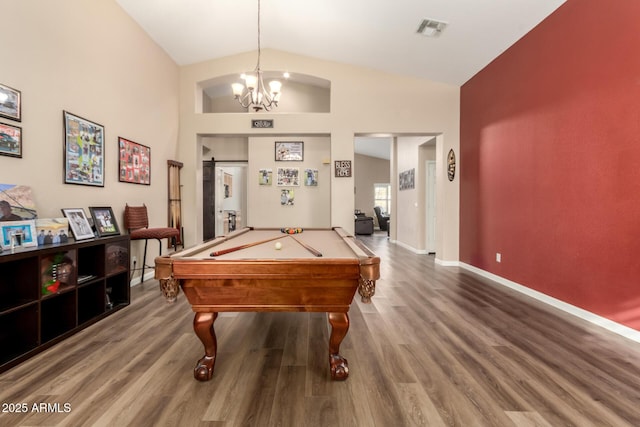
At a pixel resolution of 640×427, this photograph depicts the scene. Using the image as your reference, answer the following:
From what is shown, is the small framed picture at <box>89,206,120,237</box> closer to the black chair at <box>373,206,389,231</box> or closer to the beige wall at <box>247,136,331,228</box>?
the beige wall at <box>247,136,331,228</box>

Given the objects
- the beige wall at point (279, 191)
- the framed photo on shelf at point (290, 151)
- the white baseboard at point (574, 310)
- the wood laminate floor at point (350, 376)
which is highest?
the framed photo on shelf at point (290, 151)

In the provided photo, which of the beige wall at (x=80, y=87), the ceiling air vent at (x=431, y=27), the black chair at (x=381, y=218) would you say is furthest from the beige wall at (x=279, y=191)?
the black chair at (x=381, y=218)

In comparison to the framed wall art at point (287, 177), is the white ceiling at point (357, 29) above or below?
above

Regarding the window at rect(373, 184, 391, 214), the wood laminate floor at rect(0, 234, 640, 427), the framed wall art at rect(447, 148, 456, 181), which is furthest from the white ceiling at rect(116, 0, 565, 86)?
the window at rect(373, 184, 391, 214)

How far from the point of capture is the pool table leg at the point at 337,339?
1.84 meters

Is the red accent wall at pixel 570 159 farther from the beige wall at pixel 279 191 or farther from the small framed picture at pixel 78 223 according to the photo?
the small framed picture at pixel 78 223

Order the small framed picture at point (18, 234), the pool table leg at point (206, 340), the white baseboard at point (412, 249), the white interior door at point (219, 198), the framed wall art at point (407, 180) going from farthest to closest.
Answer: the white interior door at point (219, 198) → the framed wall art at point (407, 180) → the white baseboard at point (412, 249) → the small framed picture at point (18, 234) → the pool table leg at point (206, 340)

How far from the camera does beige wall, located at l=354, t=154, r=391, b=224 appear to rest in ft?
42.9

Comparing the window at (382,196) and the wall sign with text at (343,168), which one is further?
the window at (382,196)

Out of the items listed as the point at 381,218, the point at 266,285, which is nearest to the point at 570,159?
the point at 266,285

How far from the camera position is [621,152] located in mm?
2600

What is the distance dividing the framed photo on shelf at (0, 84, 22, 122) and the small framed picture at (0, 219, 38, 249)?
2.83ft

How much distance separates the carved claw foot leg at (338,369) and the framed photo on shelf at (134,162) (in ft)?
11.3

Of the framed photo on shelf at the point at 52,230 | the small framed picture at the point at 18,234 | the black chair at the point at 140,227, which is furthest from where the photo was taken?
the black chair at the point at 140,227
